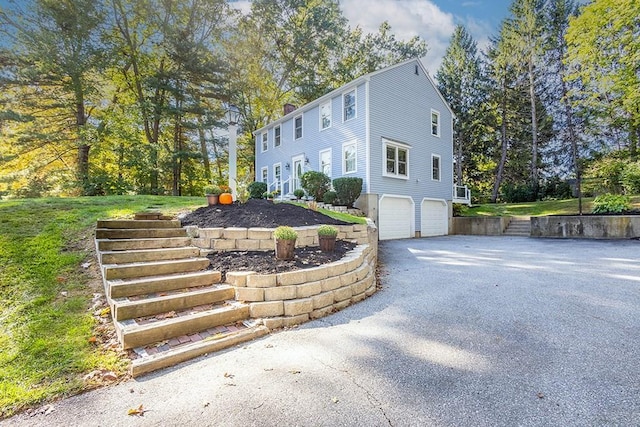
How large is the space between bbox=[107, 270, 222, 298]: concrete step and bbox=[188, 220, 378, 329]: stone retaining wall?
1.05 feet

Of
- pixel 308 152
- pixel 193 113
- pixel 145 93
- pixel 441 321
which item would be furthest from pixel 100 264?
pixel 145 93

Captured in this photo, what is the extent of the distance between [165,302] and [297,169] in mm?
12836

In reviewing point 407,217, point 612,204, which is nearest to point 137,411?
point 407,217

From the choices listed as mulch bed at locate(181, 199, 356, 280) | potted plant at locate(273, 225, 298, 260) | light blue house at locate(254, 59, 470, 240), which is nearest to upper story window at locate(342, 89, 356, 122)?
light blue house at locate(254, 59, 470, 240)

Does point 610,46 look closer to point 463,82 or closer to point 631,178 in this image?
point 631,178

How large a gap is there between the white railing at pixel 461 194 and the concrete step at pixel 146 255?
49.4 feet

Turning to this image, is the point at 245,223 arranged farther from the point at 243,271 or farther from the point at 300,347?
the point at 300,347

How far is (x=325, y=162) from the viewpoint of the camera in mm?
13922

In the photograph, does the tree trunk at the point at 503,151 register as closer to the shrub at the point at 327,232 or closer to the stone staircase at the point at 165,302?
the shrub at the point at 327,232

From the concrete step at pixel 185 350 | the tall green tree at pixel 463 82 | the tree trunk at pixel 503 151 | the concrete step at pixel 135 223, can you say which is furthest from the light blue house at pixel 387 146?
the concrete step at pixel 185 350

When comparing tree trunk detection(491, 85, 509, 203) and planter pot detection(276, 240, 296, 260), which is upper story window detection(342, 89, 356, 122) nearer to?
planter pot detection(276, 240, 296, 260)

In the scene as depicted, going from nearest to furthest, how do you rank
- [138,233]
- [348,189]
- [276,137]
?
1. [138,233]
2. [348,189]
3. [276,137]

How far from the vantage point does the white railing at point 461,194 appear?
1619cm

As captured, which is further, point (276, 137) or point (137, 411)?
point (276, 137)
